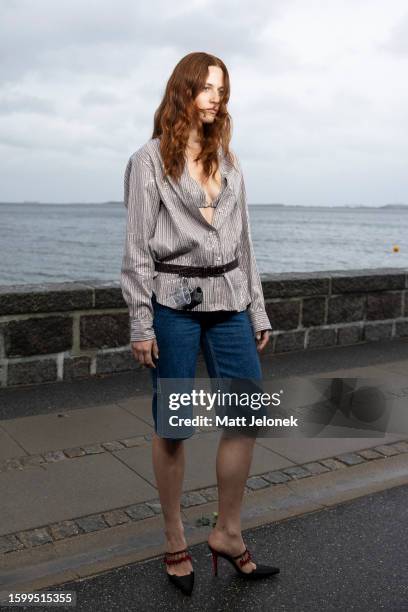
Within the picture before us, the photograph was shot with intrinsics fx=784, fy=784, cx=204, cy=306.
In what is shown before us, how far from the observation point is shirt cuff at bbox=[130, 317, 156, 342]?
2.90 meters

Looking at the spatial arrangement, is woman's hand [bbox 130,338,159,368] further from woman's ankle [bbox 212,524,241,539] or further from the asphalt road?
the asphalt road

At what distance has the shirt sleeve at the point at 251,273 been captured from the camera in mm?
3162

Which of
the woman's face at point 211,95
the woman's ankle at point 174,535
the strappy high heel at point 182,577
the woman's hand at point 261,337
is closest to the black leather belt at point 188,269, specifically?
the woman's hand at point 261,337

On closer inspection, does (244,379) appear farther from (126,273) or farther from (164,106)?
(164,106)

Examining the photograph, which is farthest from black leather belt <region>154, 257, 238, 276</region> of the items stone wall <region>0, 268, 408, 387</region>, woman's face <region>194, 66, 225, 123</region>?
stone wall <region>0, 268, 408, 387</region>

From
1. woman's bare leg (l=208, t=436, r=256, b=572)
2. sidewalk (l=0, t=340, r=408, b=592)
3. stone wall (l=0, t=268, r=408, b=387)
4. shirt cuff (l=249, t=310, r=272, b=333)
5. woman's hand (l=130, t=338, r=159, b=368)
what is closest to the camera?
woman's hand (l=130, t=338, r=159, b=368)

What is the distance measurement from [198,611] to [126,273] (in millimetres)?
1276

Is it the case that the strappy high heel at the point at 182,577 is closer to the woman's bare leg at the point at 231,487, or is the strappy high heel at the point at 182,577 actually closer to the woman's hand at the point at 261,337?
the woman's bare leg at the point at 231,487

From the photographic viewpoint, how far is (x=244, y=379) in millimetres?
3006

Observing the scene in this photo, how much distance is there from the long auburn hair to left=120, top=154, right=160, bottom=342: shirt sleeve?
93mm

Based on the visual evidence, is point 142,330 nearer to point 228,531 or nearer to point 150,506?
point 228,531

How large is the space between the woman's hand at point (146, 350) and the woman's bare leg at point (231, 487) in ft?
1.47

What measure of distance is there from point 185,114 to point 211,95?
0.12 meters

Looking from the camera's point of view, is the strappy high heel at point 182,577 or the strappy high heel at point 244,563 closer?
the strappy high heel at point 182,577
